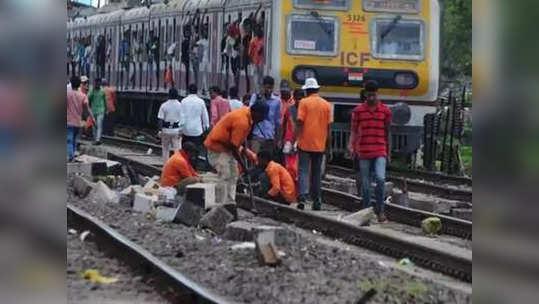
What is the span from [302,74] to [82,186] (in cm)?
500

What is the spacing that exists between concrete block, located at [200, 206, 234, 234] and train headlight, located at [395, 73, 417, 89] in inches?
304

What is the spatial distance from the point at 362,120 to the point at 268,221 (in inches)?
63.8

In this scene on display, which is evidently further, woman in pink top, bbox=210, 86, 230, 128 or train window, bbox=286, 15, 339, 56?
train window, bbox=286, 15, 339, 56

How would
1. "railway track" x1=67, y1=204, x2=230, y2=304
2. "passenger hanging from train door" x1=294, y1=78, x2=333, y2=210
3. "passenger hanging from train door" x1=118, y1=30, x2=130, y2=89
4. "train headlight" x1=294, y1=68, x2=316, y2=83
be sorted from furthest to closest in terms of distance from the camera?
"passenger hanging from train door" x1=118, y1=30, x2=130, y2=89, "train headlight" x1=294, y1=68, x2=316, y2=83, "passenger hanging from train door" x1=294, y1=78, x2=333, y2=210, "railway track" x1=67, y1=204, x2=230, y2=304

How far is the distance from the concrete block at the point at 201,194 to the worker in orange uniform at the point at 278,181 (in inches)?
70.5

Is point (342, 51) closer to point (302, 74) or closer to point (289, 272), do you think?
point (302, 74)

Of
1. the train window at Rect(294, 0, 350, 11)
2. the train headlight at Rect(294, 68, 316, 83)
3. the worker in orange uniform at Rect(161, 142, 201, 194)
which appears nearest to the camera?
the worker in orange uniform at Rect(161, 142, 201, 194)

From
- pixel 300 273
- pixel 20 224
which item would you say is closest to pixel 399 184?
pixel 300 273

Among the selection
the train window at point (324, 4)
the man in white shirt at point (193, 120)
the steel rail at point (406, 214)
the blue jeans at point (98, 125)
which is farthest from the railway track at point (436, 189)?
the blue jeans at point (98, 125)

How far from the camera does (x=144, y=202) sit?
1208 cm

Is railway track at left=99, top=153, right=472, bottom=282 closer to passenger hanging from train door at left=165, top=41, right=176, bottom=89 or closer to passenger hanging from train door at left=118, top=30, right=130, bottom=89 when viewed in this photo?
passenger hanging from train door at left=165, top=41, right=176, bottom=89

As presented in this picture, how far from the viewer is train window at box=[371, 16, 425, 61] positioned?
57.4ft

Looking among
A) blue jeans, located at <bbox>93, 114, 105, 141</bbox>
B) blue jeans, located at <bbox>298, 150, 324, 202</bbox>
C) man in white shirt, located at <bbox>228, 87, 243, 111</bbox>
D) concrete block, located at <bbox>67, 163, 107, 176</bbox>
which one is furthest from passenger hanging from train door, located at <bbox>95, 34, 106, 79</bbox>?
blue jeans, located at <bbox>298, 150, 324, 202</bbox>

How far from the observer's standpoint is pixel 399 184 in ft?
53.9
